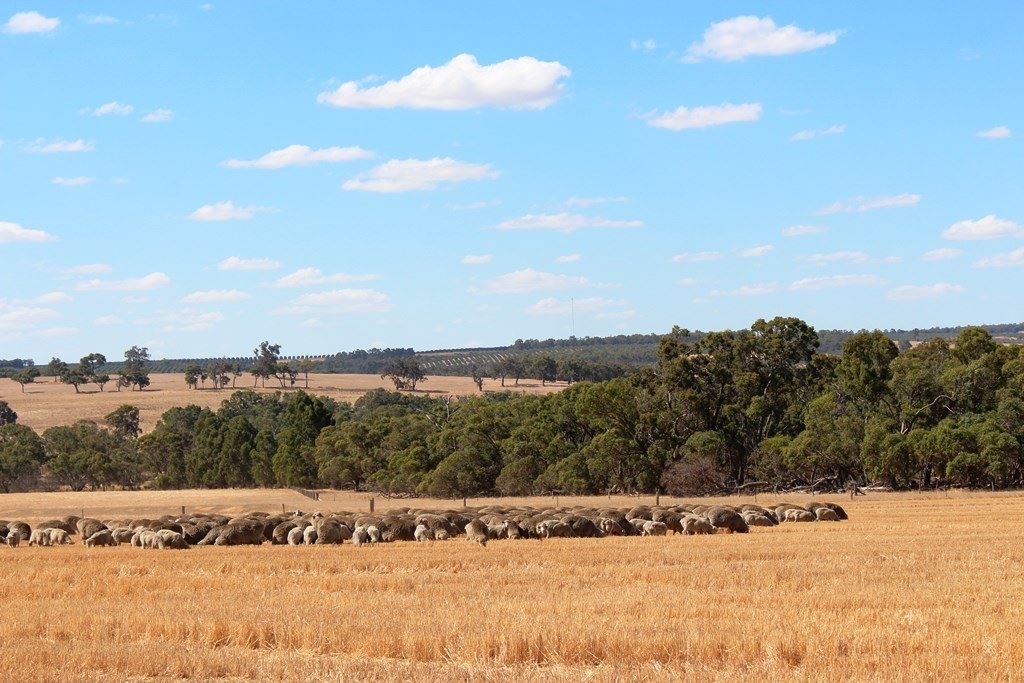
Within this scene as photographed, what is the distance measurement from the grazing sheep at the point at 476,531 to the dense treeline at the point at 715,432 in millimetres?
38422

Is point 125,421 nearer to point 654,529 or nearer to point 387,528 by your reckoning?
point 387,528

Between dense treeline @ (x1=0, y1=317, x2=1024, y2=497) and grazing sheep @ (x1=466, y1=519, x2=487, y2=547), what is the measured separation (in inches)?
1513

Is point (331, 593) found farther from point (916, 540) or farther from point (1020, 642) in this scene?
point (916, 540)

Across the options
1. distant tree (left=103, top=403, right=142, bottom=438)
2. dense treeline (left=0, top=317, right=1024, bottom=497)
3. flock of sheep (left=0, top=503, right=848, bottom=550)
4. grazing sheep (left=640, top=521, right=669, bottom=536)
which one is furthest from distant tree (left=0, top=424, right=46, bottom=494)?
grazing sheep (left=640, top=521, right=669, bottom=536)

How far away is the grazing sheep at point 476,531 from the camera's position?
3856cm

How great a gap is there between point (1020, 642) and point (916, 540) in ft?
60.7

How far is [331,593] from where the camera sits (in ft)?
76.4

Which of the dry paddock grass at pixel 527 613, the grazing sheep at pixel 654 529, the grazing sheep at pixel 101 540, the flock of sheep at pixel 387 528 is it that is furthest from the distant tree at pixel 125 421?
the dry paddock grass at pixel 527 613

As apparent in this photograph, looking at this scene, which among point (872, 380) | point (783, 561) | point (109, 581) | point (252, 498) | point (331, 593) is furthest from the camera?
point (872, 380)

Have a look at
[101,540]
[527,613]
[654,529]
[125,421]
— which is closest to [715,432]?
[654,529]

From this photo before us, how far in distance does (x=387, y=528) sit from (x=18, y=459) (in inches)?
3227

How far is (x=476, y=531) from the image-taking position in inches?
1549

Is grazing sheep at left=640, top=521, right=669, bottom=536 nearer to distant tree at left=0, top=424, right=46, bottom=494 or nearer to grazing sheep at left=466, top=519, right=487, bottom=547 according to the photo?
grazing sheep at left=466, top=519, right=487, bottom=547

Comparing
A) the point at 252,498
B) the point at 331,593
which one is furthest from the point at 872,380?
the point at 331,593
